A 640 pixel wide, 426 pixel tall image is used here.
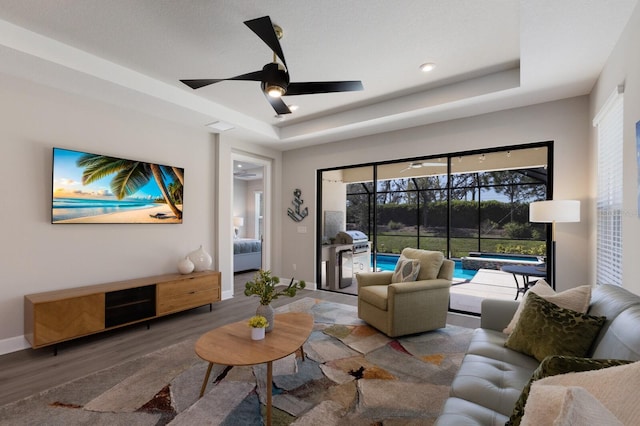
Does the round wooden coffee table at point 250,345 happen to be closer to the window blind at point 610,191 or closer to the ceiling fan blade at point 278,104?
the ceiling fan blade at point 278,104

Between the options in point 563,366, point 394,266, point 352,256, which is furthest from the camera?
point 352,256

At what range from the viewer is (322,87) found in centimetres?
243

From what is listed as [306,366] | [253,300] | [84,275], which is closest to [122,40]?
[84,275]

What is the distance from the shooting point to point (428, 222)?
4.61m

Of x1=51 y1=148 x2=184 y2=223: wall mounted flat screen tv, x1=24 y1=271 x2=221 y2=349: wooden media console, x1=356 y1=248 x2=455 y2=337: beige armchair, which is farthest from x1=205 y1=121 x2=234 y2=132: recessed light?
x1=356 y1=248 x2=455 y2=337: beige armchair

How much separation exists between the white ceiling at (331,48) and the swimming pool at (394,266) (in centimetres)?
227

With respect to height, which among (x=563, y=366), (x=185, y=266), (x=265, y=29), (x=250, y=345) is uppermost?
(x=265, y=29)

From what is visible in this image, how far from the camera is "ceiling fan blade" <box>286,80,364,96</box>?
7.86ft

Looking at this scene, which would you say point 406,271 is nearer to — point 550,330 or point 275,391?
point 550,330

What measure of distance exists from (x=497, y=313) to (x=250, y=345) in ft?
6.31

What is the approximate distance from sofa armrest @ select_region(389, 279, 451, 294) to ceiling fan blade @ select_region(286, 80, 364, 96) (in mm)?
2029

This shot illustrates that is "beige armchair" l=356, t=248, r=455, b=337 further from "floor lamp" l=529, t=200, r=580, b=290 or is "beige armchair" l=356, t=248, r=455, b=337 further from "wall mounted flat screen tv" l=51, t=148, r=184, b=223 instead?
"wall mounted flat screen tv" l=51, t=148, r=184, b=223

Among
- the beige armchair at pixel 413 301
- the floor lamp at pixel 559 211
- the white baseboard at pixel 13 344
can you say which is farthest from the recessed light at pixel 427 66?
the white baseboard at pixel 13 344

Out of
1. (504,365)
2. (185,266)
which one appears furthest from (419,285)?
(185,266)
